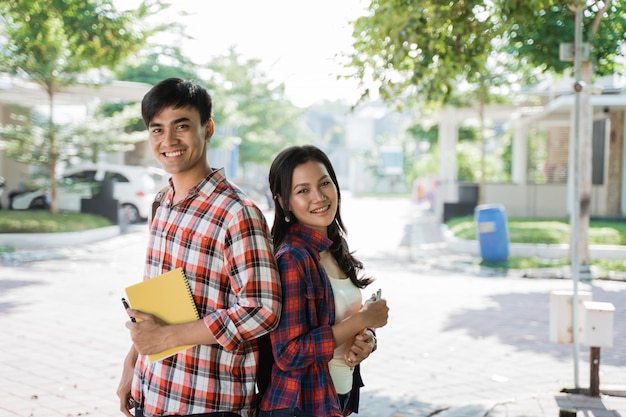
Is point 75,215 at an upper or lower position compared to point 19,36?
lower

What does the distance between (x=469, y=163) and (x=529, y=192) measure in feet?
26.4

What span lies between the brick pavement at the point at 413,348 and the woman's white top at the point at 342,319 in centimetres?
263

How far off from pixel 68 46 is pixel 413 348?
1108cm

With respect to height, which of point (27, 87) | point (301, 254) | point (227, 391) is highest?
point (27, 87)

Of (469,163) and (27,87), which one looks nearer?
(27,87)

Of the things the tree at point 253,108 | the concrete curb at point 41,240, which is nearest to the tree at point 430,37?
the concrete curb at point 41,240

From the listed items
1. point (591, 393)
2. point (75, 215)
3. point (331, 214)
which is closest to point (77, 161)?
point (75, 215)

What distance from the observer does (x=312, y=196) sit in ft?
8.16

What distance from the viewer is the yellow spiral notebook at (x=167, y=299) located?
2.16 metres

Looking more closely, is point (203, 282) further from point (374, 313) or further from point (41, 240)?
point (41, 240)

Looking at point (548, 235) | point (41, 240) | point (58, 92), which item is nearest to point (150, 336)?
point (548, 235)

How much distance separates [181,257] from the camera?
2.24 m

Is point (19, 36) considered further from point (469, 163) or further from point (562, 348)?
point (469, 163)

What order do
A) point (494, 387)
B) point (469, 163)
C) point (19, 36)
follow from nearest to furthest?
point (494, 387), point (19, 36), point (469, 163)
